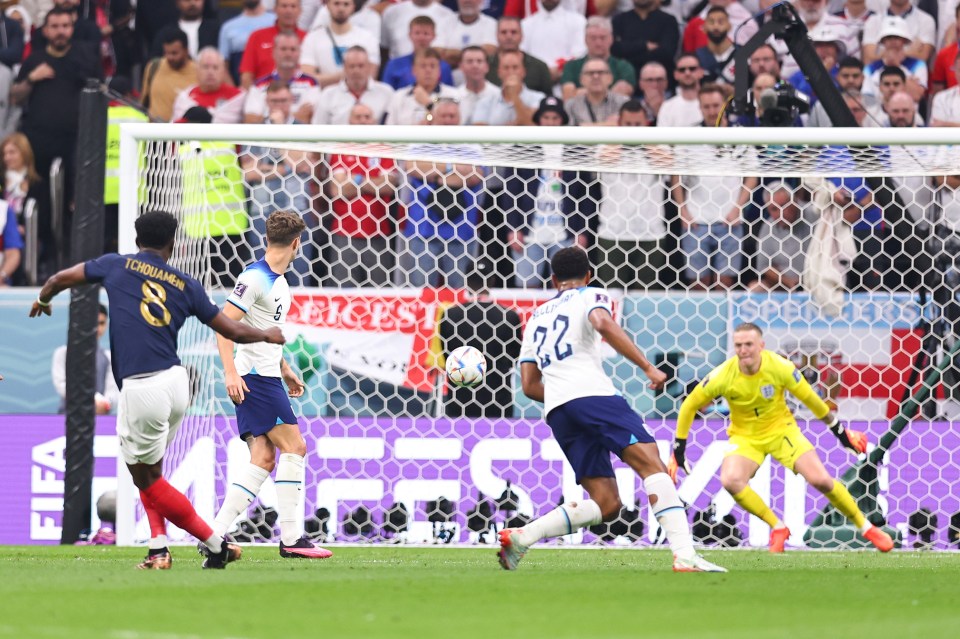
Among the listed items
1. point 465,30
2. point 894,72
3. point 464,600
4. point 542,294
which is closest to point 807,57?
point 894,72

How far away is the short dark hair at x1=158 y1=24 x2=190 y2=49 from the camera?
15.5 metres

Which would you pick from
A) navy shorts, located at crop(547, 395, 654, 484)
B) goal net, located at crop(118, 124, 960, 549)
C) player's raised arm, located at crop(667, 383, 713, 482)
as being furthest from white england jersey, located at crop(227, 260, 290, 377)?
player's raised arm, located at crop(667, 383, 713, 482)

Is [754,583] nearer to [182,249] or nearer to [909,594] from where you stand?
[909,594]

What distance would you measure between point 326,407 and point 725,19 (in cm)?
598

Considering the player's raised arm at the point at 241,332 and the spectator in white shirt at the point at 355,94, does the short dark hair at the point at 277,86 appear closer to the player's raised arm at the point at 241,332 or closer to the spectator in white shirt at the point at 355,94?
the spectator in white shirt at the point at 355,94

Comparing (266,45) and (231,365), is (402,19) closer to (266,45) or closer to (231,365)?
(266,45)

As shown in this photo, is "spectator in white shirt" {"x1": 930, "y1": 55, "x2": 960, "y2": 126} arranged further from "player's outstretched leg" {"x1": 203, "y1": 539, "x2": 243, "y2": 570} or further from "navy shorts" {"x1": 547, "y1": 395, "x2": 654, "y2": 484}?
"player's outstretched leg" {"x1": 203, "y1": 539, "x2": 243, "y2": 570}

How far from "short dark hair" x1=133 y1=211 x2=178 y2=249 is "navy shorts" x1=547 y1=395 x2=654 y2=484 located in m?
2.34

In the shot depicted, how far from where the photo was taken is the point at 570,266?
27.3 feet

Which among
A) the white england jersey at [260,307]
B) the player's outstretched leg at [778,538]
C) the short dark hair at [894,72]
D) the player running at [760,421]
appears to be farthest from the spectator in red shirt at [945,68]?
the white england jersey at [260,307]

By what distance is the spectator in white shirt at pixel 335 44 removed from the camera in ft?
50.3

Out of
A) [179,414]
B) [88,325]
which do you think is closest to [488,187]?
[88,325]

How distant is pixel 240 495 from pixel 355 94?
22.0 ft

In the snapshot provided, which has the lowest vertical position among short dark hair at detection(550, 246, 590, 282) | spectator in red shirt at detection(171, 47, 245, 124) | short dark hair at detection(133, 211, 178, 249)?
short dark hair at detection(550, 246, 590, 282)
